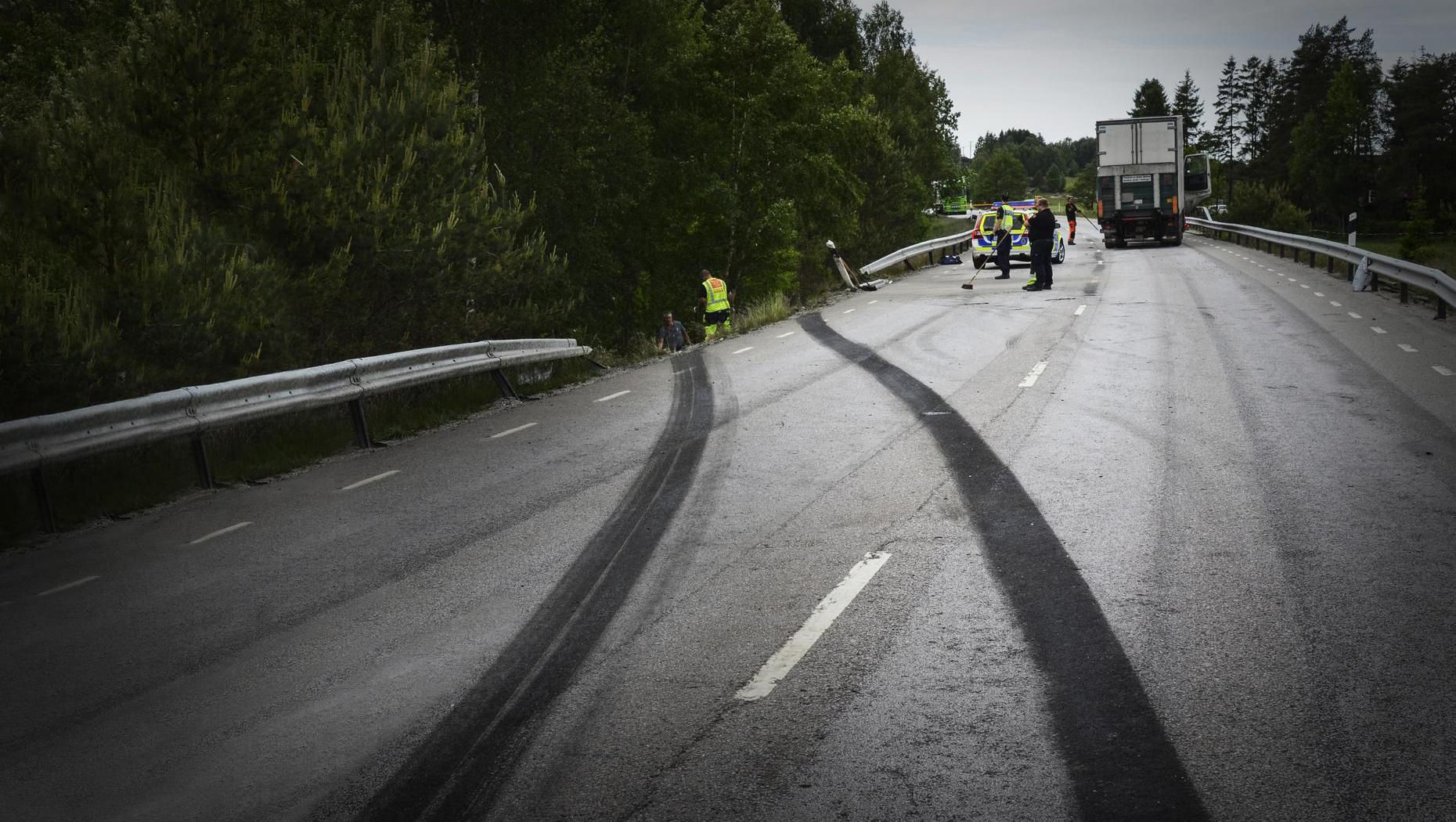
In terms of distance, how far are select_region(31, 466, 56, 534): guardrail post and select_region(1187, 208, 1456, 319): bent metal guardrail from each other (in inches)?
703

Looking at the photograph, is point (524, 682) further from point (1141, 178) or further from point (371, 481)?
point (1141, 178)

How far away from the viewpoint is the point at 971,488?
8.19 meters

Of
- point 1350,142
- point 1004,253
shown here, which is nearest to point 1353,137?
point 1350,142

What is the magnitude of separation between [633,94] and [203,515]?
106 ft

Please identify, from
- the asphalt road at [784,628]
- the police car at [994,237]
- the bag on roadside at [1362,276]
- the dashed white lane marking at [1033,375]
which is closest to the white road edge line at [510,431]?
the asphalt road at [784,628]

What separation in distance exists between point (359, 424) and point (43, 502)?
315 centimetres

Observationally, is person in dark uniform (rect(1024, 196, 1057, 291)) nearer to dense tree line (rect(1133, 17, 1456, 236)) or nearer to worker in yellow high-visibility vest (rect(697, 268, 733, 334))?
worker in yellow high-visibility vest (rect(697, 268, 733, 334))

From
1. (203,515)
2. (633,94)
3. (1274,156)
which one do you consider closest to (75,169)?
(203,515)

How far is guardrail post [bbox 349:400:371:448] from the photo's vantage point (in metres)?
11.1

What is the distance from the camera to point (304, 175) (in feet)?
49.6

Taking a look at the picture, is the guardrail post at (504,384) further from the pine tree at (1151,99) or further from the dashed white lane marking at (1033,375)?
the pine tree at (1151,99)

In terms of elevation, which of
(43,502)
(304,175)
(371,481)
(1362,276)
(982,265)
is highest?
(304,175)

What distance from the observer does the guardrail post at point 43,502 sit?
27.2 feet

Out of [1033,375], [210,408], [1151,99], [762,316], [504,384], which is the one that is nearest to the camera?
[210,408]
